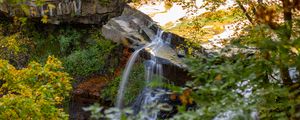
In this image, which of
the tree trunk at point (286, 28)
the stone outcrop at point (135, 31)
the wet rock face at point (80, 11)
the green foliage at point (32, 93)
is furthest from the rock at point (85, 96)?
the tree trunk at point (286, 28)

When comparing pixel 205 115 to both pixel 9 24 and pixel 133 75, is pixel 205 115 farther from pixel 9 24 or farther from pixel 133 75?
pixel 9 24

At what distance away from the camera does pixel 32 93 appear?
205 inches

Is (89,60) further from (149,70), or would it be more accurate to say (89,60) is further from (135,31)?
(149,70)

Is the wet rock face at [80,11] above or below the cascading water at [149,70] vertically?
above

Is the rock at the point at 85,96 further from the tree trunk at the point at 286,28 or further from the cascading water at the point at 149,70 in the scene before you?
the tree trunk at the point at 286,28

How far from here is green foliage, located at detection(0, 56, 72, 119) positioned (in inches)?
186

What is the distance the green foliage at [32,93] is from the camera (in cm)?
473

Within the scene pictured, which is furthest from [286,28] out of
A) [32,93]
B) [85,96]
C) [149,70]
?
[85,96]

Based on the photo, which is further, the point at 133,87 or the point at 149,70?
the point at 133,87

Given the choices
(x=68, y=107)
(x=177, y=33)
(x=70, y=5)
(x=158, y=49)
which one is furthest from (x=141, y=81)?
(x=70, y=5)

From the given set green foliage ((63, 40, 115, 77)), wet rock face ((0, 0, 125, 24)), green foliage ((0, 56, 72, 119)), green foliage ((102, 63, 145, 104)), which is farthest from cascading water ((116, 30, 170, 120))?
green foliage ((0, 56, 72, 119))

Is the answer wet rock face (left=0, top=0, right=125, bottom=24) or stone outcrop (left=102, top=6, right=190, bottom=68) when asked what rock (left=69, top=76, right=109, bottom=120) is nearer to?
stone outcrop (left=102, top=6, right=190, bottom=68)

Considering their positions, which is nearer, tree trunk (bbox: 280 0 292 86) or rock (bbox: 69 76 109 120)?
tree trunk (bbox: 280 0 292 86)

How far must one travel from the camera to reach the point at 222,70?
2.25 m
